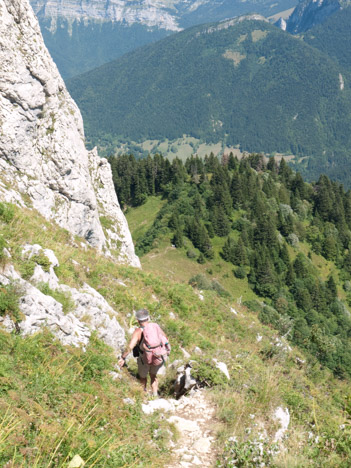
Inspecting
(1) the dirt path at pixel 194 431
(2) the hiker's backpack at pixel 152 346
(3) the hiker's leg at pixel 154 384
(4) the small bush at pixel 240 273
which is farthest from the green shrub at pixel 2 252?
(4) the small bush at pixel 240 273

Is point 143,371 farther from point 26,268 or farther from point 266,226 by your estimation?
point 266,226

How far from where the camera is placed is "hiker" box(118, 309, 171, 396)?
9656 millimetres

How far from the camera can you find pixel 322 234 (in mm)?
93688

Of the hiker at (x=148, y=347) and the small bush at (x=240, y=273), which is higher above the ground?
the hiker at (x=148, y=347)

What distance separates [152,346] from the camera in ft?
31.6

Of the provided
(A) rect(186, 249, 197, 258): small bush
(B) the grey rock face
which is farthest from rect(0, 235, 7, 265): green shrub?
(A) rect(186, 249, 197, 258): small bush

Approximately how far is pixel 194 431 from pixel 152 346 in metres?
2.40

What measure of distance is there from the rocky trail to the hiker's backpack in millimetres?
1140

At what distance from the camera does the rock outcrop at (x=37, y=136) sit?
2683cm

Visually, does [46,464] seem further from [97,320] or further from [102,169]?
[102,169]

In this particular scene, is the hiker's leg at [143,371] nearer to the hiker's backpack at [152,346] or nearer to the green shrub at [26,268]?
the hiker's backpack at [152,346]

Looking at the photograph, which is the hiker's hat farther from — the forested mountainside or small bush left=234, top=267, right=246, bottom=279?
small bush left=234, top=267, right=246, bottom=279

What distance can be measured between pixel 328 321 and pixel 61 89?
211 ft

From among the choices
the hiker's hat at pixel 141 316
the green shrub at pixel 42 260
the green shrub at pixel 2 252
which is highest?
the green shrub at pixel 2 252
